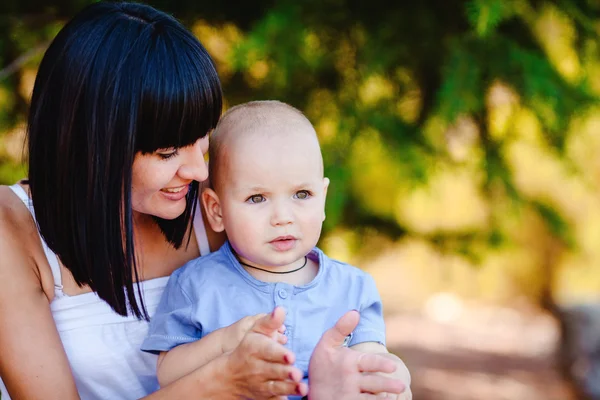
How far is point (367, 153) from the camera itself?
246 centimetres

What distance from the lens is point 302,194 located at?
167 cm

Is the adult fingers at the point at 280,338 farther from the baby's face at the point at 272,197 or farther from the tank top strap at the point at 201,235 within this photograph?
the tank top strap at the point at 201,235

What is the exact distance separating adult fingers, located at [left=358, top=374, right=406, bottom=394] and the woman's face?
1.85ft

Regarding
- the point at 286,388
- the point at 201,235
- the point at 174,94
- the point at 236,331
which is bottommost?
the point at 286,388

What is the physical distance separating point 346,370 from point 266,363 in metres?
0.21

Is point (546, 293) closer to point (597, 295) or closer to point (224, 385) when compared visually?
point (597, 295)

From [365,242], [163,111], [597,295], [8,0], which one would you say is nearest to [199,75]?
[163,111]

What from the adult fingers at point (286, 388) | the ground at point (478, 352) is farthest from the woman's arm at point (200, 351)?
the ground at point (478, 352)

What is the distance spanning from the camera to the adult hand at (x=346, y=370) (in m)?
1.44

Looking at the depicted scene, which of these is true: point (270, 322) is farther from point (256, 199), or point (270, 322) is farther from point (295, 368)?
point (256, 199)

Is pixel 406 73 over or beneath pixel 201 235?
over

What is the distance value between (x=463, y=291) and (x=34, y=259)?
524 cm

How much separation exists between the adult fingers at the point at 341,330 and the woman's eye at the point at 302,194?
329mm

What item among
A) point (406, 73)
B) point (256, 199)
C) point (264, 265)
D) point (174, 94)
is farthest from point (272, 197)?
point (406, 73)
